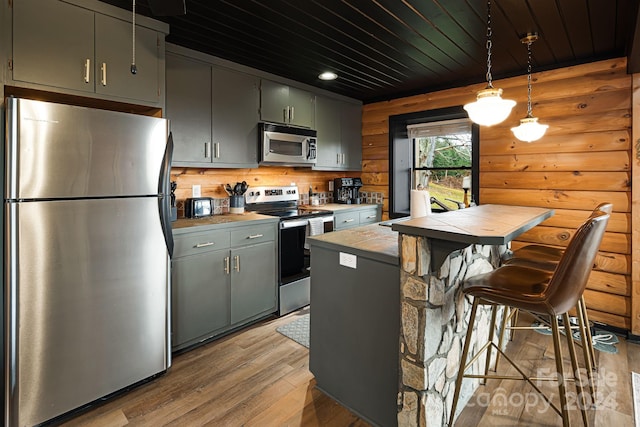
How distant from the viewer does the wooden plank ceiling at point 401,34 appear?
203 cm

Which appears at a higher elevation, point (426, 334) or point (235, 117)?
point (235, 117)

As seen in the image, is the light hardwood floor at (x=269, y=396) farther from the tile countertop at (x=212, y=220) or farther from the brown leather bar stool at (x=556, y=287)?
the tile countertop at (x=212, y=220)

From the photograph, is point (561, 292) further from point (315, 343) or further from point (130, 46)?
point (130, 46)

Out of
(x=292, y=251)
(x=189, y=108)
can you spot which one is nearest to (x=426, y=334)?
(x=292, y=251)

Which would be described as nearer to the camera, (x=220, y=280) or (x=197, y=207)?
(x=220, y=280)

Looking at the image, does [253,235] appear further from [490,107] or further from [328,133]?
[490,107]

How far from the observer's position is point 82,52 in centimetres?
192

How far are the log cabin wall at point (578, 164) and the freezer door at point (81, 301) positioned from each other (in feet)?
10.2

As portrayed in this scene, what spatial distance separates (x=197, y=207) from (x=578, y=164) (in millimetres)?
3290

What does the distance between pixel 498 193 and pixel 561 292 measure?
7.05ft

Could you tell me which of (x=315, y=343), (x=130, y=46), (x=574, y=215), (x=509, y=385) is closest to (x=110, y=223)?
(x=130, y=46)

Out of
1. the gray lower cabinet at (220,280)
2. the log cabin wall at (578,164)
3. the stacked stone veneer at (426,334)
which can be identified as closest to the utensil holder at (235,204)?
the gray lower cabinet at (220,280)

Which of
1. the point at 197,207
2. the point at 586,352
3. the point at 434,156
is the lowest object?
the point at 586,352

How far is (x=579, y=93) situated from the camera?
A: 290 centimetres
